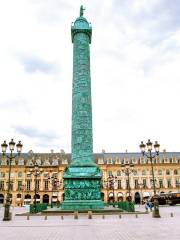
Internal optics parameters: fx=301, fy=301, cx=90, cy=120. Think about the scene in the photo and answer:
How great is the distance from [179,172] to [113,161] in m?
17.9

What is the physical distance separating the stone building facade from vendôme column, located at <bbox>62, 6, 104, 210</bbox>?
44.2 m

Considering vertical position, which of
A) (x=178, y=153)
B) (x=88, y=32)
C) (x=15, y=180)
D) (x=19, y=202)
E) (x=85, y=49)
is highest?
(x=88, y=32)

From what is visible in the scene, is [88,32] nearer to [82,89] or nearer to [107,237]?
[82,89]

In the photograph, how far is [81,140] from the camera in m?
32.5

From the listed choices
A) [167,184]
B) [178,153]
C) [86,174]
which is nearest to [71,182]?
[86,174]

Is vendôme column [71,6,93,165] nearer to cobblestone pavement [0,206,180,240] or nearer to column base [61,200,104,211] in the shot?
column base [61,200,104,211]

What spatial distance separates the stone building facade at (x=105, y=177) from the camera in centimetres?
7656

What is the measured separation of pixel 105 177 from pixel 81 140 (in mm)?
48796

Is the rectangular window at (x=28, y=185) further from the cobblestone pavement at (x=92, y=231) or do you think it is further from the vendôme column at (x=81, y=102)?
the cobblestone pavement at (x=92, y=231)

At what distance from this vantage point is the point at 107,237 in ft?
37.0

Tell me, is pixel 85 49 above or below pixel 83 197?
above

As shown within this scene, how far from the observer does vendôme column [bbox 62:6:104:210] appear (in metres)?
29.9

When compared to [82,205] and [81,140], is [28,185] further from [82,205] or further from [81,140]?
[82,205]

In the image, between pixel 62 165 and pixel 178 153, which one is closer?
pixel 62 165
